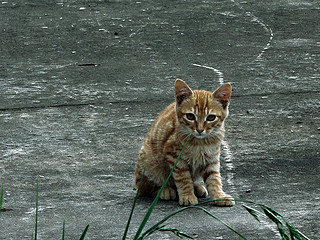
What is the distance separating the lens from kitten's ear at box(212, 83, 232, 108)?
16.2 feet

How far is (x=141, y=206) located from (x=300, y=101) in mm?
2905

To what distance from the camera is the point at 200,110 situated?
4883 mm

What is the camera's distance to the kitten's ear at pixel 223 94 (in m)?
4.93

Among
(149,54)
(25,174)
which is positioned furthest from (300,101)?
(25,174)

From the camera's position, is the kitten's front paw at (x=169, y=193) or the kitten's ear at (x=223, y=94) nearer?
the kitten's ear at (x=223, y=94)

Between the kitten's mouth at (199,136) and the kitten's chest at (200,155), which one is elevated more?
the kitten's mouth at (199,136)

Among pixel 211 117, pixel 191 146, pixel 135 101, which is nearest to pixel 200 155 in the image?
pixel 191 146

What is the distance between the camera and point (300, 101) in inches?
289

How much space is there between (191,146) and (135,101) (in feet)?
8.56

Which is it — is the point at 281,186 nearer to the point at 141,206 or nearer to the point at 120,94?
the point at 141,206

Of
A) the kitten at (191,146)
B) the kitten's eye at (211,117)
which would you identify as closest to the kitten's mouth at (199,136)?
the kitten at (191,146)

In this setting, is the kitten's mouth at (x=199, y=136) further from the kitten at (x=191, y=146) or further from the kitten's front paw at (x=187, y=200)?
the kitten's front paw at (x=187, y=200)

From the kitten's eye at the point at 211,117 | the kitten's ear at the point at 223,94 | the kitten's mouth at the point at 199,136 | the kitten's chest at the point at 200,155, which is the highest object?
the kitten's ear at the point at 223,94

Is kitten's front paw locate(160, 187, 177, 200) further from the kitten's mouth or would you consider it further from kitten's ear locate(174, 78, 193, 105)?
kitten's ear locate(174, 78, 193, 105)
